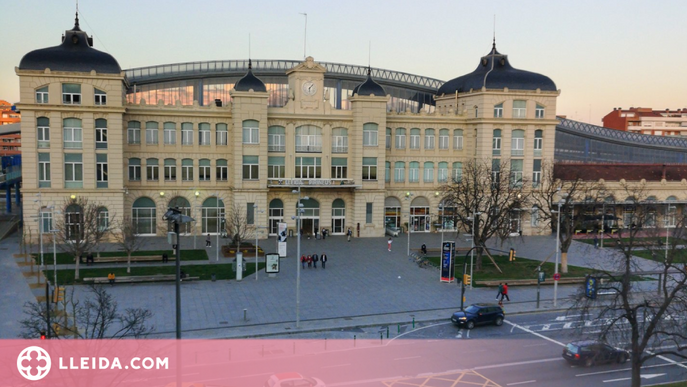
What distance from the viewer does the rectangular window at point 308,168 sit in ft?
231

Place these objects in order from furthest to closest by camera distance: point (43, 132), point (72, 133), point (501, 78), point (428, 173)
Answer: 1. point (428, 173)
2. point (501, 78)
3. point (72, 133)
4. point (43, 132)

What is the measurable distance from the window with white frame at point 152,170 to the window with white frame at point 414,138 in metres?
29.7

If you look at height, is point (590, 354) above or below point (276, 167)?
below

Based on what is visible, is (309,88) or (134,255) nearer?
(134,255)

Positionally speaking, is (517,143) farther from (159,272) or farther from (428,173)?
(159,272)

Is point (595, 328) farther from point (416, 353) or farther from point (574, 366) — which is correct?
point (416, 353)

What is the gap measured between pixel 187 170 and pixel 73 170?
11935mm

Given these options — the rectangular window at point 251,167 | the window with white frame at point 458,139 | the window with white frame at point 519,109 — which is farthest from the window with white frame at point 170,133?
the window with white frame at point 519,109

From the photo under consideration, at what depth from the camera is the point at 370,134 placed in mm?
71000

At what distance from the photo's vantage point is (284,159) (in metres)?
69.8

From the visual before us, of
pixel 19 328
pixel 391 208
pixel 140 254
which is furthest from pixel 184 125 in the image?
pixel 19 328

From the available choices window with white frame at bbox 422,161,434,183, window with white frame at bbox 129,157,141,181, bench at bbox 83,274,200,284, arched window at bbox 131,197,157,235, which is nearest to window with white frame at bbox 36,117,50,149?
window with white frame at bbox 129,157,141,181

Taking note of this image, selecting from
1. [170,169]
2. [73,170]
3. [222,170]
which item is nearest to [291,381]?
Result: [73,170]

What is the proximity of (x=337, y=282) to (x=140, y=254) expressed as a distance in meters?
19.5
